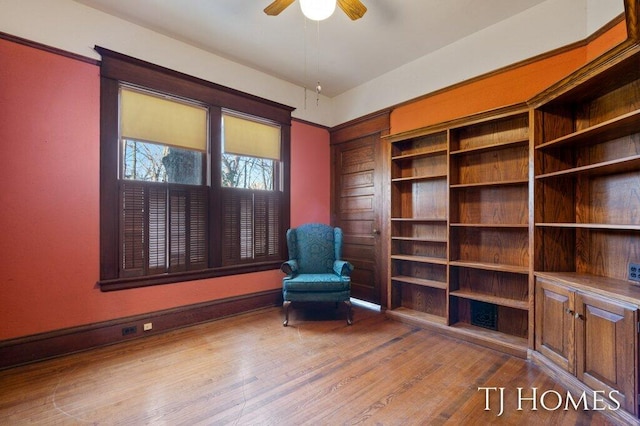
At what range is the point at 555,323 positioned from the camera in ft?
7.15

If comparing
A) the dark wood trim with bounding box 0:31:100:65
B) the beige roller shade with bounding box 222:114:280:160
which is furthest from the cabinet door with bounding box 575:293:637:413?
the dark wood trim with bounding box 0:31:100:65

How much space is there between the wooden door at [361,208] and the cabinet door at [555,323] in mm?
1809

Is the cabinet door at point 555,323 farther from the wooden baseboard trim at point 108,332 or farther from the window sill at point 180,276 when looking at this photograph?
the wooden baseboard trim at point 108,332

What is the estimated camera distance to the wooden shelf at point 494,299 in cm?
252

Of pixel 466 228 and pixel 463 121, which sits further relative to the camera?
pixel 466 228

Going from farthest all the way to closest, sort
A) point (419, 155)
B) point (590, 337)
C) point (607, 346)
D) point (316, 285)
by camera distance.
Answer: point (419, 155) → point (316, 285) → point (590, 337) → point (607, 346)

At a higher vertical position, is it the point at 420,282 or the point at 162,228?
the point at 162,228

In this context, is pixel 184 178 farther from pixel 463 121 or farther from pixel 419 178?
pixel 463 121

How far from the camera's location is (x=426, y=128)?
3170 millimetres

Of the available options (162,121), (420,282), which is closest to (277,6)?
(162,121)

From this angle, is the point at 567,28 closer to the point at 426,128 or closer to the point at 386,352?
the point at 426,128

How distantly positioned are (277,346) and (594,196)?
2.95m

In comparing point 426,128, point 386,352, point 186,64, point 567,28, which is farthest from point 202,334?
point 567,28

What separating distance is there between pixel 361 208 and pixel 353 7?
251cm
